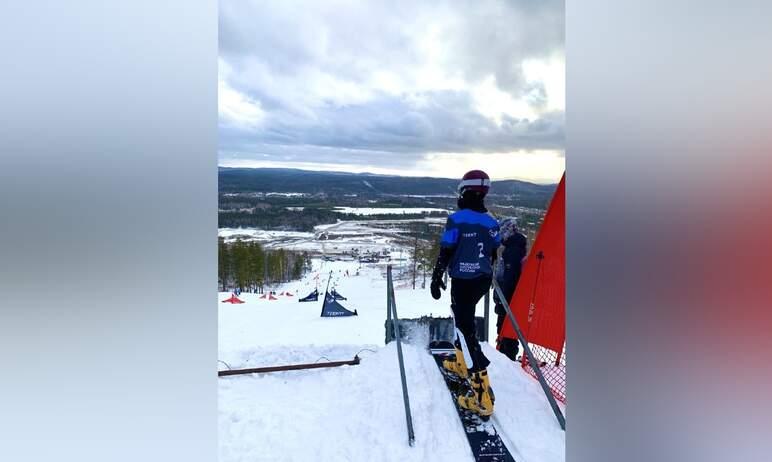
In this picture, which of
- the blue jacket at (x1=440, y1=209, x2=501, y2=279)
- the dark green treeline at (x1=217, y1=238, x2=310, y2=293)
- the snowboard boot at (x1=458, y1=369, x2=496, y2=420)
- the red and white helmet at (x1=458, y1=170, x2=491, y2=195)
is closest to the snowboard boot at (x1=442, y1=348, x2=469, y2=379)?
the snowboard boot at (x1=458, y1=369, x2=496, y2=420)

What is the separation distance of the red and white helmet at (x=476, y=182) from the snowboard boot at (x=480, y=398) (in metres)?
1.04

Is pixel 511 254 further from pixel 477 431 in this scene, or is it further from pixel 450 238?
pixel 477 431

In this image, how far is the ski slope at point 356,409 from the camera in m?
2.17

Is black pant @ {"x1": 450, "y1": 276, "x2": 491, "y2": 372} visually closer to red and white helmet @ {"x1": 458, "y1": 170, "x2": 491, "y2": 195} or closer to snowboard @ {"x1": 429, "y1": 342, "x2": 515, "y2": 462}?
snowboard @ {"x1": 429, "y1": 342, "x2": 515, "y2": 462}

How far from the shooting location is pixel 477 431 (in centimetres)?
230

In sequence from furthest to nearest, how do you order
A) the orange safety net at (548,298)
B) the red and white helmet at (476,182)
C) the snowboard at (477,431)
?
the orange safety net at (548,298) → the red and white helmet at (476,182) → the snowboard at (477,431)

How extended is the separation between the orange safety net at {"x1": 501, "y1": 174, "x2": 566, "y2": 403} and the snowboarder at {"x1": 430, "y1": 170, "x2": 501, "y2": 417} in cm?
63

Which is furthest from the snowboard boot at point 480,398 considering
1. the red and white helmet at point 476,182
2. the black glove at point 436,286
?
the red and white helmet at point 476,182

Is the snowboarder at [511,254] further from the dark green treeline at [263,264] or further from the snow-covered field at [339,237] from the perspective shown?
the dark green treeline at [263,264]

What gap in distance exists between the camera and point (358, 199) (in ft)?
71.5

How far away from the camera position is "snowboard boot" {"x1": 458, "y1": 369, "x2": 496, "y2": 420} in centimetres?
244

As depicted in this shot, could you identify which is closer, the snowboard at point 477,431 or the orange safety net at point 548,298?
the snowboard at point 477,431
